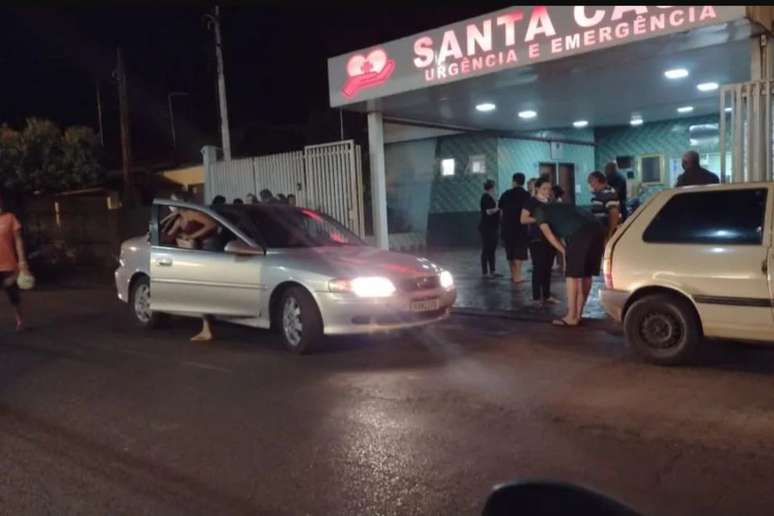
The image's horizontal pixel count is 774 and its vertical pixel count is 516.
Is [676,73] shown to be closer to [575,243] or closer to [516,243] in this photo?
[516,243]

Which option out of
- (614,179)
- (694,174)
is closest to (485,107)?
(614,179)

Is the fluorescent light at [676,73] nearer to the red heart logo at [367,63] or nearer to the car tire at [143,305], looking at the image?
the red heart logo at [367,63]

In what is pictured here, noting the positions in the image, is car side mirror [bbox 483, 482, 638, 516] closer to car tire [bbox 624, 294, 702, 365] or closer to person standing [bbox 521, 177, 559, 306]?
car tire [bbox 624, 294, 702, 365]

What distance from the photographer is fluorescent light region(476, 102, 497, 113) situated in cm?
1341

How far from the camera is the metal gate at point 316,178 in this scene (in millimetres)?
12812

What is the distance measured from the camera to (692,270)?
246 inches

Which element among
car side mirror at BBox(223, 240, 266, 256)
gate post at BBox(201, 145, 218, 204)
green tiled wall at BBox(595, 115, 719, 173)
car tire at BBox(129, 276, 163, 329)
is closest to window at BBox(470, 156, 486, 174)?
green tiled wall at BBox(595, 115, 719, 173)

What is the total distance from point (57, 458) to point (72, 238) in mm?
15285

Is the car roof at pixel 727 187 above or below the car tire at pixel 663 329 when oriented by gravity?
above

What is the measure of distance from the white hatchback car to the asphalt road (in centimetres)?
36

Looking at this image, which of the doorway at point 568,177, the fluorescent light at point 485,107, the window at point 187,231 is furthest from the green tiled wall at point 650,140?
the window at point 187,231

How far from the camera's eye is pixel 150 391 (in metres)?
Result: 6.24

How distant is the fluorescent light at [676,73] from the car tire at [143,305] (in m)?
8.64

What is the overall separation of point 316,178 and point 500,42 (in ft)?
15.8
